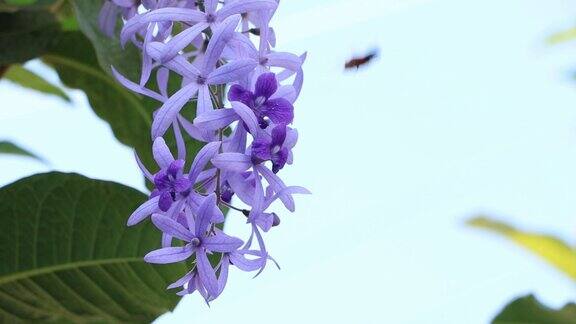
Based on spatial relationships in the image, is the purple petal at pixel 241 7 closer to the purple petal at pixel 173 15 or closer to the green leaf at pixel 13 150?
the purple petal at pixel 173 15

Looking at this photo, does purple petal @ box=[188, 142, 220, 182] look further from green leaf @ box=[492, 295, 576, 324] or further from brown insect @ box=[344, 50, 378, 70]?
green leaf @ box=[492, 295, 576, 324]

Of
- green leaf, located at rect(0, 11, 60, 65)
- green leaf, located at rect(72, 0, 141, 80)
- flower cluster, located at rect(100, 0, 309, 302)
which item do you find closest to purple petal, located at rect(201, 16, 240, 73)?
flower cluster, located at rect(100, 0, 309, 302)

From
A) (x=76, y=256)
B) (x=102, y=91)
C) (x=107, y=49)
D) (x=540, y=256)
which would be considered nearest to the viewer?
(x=107, y=49)

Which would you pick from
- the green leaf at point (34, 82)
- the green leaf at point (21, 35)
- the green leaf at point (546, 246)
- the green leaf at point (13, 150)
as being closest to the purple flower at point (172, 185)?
the green leaf at point (21, 35)

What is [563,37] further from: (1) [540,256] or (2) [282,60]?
(2) [282,60]

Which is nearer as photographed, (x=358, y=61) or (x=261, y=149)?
(x=261, y=149)

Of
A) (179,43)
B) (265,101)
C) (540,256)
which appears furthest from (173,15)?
(540,256)
